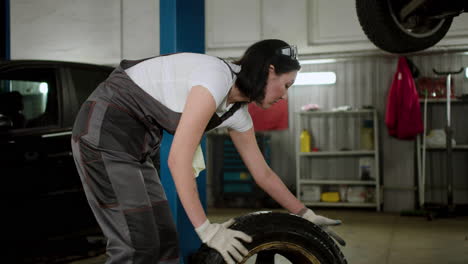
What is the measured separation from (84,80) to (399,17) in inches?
70.1

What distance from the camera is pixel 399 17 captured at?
2.20 meters

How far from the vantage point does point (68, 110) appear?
2752 mm

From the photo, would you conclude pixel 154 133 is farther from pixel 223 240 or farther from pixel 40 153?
pixel 40 153

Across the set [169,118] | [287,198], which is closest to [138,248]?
[169,118]

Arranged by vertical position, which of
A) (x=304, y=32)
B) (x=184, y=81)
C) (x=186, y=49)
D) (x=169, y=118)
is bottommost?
(x=169, y=118)

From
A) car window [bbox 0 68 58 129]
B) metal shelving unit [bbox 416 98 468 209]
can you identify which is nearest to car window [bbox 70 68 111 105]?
car window [bbox 0 68 58 129]

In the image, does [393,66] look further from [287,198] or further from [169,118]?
[169,118]

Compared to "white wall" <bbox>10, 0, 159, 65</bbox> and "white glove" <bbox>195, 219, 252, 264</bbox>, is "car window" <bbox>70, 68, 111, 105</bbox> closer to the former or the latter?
"white glove" <bbox>195, 219, 252, 264</bbox>

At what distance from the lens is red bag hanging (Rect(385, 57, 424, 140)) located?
538 centimetres

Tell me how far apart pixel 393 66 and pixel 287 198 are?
14.7ft

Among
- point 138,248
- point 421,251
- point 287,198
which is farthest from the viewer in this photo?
point 421,251

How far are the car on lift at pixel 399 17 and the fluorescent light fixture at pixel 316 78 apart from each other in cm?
377

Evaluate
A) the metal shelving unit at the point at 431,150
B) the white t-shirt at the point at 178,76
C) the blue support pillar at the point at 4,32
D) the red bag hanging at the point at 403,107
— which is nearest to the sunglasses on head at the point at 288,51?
the white t-shirt at the point at 178,76

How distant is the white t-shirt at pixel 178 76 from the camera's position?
1415mm
